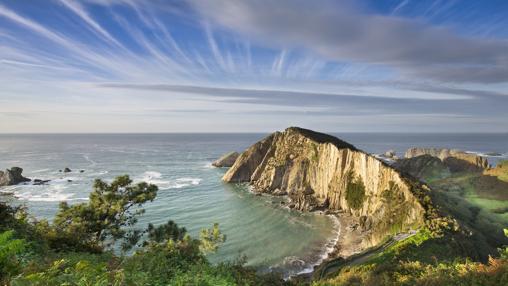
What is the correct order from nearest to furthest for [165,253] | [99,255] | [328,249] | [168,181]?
1. [165,253]
2. [99,255]
3. [328,249]
4. [168,181]

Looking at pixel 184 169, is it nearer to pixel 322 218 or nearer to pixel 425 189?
pixel 322 218

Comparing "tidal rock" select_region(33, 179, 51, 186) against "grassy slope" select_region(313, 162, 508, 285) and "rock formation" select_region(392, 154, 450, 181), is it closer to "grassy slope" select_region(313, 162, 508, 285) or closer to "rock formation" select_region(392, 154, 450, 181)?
"grassy slope" select_region(313, 162, 508, 285)

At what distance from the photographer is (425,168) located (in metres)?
86.5

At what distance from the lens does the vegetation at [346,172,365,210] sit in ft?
170

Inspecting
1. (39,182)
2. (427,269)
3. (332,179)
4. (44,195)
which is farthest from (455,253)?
(39,182)

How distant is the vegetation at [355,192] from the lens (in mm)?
51822

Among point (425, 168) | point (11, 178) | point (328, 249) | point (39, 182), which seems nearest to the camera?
point (328, 249)

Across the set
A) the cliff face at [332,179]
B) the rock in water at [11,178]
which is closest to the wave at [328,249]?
the cliff face at [332,179]

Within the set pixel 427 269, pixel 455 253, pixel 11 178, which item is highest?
pixel 427 269

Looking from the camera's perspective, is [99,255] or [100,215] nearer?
[99,255]

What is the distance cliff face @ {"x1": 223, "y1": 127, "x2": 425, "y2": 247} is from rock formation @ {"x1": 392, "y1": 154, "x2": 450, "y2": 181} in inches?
1215

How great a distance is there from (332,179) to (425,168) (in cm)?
4238

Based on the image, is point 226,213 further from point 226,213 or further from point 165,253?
point 165,253

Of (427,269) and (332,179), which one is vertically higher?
(427,269)
